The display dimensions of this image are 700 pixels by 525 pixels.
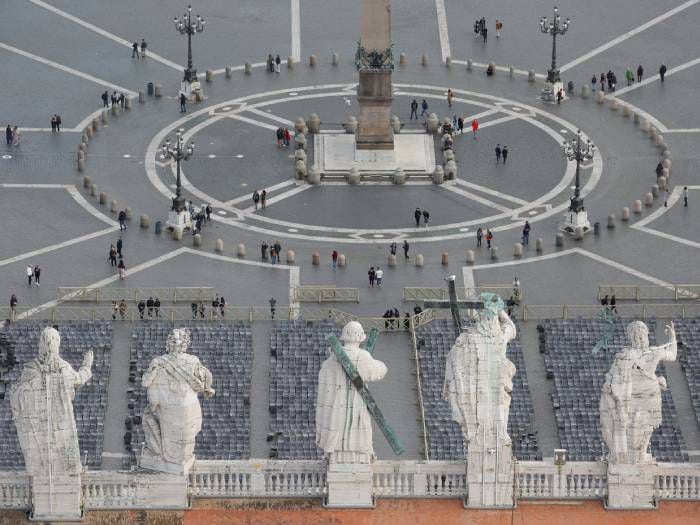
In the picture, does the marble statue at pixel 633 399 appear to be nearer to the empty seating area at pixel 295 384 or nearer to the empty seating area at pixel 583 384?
the empty seating area at pixel 583 384

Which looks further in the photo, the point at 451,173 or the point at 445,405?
the point at 451,173

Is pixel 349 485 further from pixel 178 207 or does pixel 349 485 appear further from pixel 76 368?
pixel 178 207

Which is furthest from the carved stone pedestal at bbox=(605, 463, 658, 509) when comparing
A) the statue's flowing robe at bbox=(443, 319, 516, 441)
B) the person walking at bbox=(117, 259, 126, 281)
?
the person walking at bbox=(117, 259, 126, 281)

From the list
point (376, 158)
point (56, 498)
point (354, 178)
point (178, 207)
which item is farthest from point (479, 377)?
point (376, 158)

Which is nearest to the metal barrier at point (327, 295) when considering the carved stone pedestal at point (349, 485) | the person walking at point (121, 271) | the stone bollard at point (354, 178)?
the person walking at point (121, 271)

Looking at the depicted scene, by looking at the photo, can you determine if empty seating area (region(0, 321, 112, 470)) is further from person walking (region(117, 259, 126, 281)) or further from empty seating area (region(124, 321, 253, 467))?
person walking (region(117, 259, 126, 281))

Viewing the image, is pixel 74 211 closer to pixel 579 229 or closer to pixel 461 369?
pixel 579 229

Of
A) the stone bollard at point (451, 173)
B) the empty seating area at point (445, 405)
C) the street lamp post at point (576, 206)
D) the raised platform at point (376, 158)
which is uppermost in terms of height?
the raised platform at point (376, 158)
